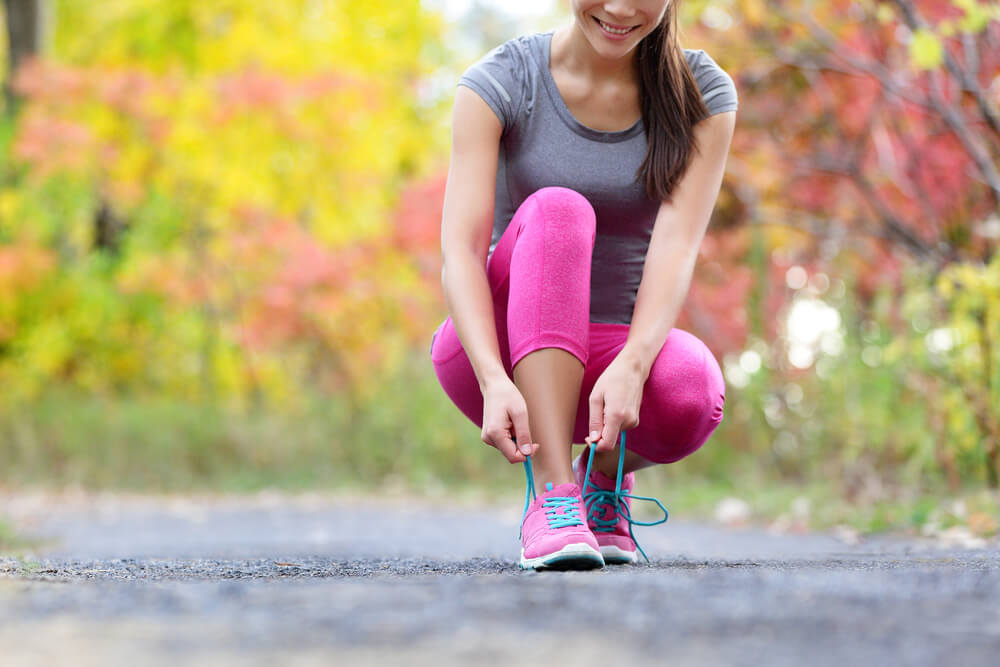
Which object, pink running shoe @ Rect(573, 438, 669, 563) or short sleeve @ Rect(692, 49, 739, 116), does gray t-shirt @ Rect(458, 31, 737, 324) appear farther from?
pink running shoe @ Rect(573, 438, 669, 563)

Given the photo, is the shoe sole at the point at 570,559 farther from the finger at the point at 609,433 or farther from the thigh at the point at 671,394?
the thigh at the point at 671,394

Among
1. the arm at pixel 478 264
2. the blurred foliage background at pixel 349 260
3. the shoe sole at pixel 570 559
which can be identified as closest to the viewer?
the shoe sole at pixel 570 559

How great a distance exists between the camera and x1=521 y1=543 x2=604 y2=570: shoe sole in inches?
64.7

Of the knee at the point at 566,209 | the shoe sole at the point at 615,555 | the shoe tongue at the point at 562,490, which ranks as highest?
the knee at the point at 566,209

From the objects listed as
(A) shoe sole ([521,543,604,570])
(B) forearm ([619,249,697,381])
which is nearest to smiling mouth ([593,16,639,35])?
(B) forearm ([619,249,697,381])

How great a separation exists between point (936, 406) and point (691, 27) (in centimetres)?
294

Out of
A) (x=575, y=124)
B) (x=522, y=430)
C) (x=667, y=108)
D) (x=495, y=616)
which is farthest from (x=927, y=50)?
(x=495, y=616)

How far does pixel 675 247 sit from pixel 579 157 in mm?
259

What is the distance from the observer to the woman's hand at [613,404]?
1765 mm

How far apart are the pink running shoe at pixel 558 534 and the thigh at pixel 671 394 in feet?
0.86

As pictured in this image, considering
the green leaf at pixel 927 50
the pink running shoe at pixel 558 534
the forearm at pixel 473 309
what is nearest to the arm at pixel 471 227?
the forearm at pixel 473 309

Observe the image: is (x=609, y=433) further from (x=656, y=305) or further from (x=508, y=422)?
(x=656, y=305)

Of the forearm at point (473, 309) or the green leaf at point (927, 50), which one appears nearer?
the forearm at point (473, 309)

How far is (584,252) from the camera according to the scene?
6.13 ft
